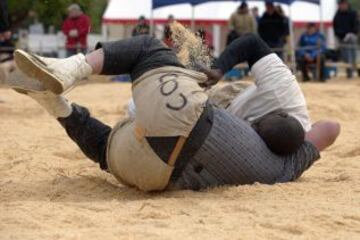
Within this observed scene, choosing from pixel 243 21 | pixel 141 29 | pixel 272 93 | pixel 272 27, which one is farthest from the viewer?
pixel 243 21

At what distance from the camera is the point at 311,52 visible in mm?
15742

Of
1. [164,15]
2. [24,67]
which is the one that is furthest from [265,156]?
[164,15]

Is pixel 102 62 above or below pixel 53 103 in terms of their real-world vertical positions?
above

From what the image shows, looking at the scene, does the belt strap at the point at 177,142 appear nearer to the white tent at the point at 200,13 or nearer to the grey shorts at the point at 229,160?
the grey shorts at the point at 229,160

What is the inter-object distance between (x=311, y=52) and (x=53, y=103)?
1245 cm

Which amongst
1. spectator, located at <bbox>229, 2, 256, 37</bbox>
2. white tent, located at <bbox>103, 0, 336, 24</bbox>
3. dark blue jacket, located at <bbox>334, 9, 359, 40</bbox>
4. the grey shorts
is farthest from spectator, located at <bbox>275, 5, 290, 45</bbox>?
the grey shorts

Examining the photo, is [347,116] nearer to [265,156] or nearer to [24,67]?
[265,156]

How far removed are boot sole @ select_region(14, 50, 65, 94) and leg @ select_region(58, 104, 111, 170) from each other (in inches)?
A: 17.0

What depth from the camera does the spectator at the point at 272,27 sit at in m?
15.1

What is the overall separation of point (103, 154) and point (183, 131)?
24.2 inches

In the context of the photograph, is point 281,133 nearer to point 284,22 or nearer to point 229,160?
point 229,160

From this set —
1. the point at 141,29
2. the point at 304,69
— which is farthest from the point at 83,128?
the point at 304,69

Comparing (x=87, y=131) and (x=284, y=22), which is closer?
(x=87, y=131)

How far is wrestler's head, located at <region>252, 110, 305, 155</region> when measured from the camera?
400 cm
